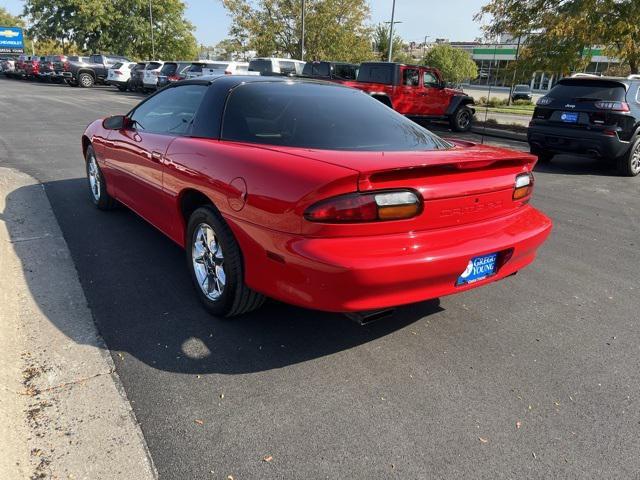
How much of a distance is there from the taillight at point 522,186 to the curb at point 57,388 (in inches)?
99.3

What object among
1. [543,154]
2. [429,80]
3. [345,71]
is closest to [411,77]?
[429,80]

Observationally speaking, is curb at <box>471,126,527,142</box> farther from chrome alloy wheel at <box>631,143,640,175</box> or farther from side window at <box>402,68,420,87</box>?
chrome alloy wheel at <box>631,143,640,175</box>

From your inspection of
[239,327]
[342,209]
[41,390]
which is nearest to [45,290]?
[41,390]

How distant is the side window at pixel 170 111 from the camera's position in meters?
3.77

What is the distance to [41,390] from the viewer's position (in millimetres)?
2547

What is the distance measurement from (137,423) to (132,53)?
163 feet

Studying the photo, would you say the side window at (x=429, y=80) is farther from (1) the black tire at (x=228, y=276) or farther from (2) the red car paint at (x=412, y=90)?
(1) the black tire at (x=228, y=276)

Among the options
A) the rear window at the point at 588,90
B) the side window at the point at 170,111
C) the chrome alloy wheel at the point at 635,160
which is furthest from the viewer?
the chrome alloy wheel at the point at 635,160

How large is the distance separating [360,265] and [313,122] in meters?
1.25

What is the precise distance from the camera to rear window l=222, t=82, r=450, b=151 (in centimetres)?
315

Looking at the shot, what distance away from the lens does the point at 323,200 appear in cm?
250

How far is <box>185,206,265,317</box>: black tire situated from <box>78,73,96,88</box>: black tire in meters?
32.2

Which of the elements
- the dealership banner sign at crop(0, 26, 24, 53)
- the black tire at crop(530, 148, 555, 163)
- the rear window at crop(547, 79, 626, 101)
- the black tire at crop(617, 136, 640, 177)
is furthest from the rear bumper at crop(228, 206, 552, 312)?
the dealership banner sign at crop(0, 26, 24, 53)

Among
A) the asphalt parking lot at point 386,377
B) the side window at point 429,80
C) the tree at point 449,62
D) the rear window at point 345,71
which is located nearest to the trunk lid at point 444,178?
the asphalt parking lot at point 386,377
